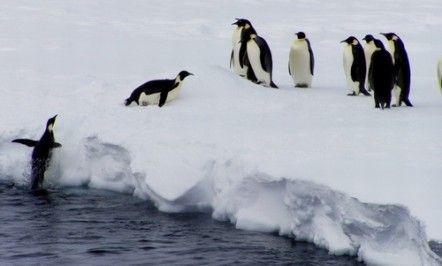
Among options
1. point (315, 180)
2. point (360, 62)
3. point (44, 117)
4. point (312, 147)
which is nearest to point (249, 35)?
point (360, 62)

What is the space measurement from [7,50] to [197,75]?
459 cm

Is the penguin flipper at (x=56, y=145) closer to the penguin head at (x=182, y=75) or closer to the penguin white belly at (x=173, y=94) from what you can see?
the penguin white belly at (x=173, y=94)

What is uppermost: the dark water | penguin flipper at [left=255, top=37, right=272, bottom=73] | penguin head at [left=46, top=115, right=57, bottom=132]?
penguin flipper at [left=255, top=37, right=272, bottom=73]

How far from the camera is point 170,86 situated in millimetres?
10859

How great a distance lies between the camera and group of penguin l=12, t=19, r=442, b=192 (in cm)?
973

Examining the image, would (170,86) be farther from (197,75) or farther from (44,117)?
(44,117)

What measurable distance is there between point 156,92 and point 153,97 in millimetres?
74

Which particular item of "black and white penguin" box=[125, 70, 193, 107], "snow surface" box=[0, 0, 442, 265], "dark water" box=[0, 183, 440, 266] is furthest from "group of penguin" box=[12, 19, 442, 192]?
"dark water" box=[0, 183, 440, 266]

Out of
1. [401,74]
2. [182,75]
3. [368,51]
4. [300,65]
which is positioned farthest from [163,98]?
[368,51]

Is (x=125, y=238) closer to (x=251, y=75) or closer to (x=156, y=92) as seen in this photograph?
(x=156, y=92)

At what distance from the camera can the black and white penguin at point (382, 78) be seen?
34.9ft

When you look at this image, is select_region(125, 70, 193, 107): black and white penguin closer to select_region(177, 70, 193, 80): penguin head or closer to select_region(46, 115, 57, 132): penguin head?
select_region(177, 70, 193, 80): penguin head

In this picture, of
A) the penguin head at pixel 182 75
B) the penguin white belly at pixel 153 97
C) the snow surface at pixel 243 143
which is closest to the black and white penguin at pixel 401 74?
the snow surface at pixel 243 143

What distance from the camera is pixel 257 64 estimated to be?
12.5m
